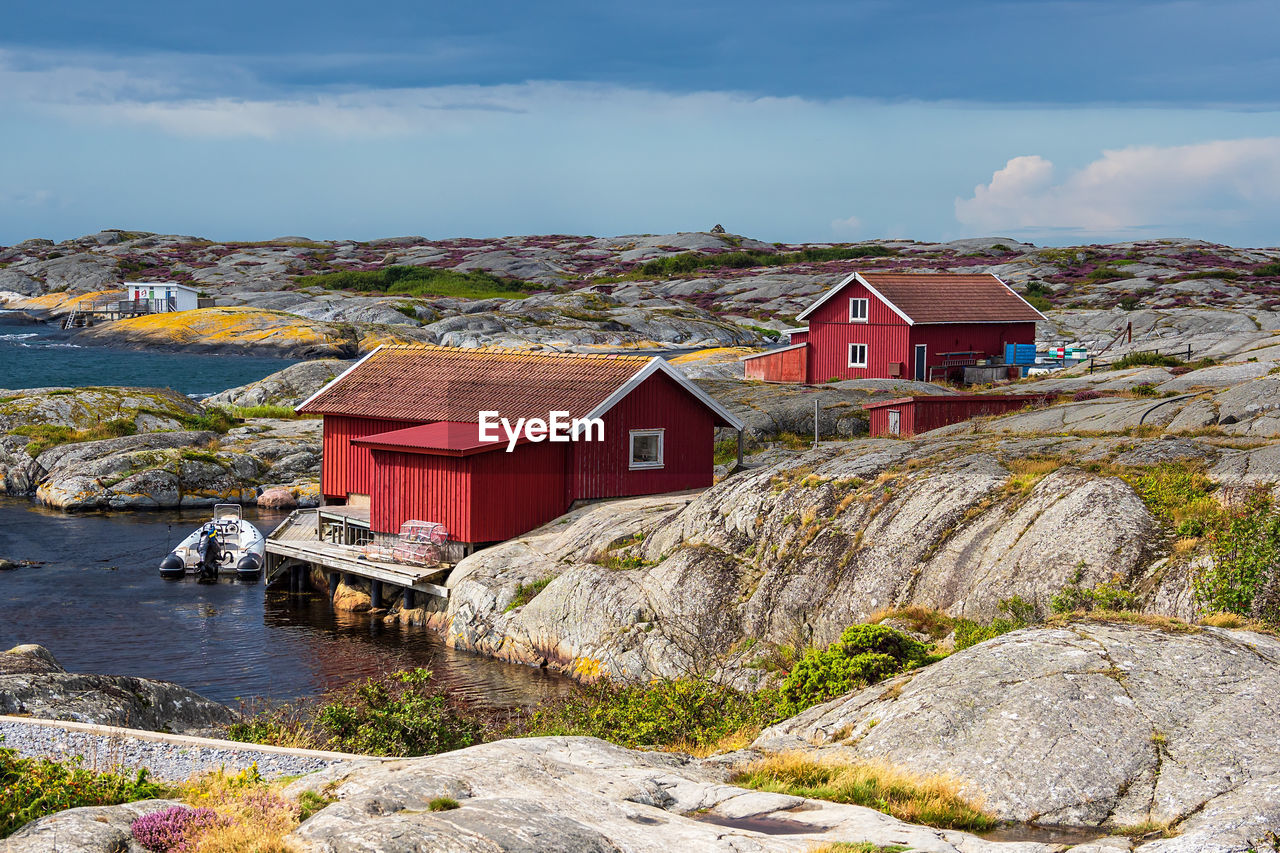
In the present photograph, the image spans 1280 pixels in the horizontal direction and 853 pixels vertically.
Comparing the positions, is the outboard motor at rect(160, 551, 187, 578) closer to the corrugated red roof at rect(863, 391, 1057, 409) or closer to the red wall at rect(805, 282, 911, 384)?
the corrugated red roof at rect(863, 391, 1057, 409)

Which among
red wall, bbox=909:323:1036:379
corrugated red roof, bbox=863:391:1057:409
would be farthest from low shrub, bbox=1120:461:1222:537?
red wall, bbox=909:323:1036:379

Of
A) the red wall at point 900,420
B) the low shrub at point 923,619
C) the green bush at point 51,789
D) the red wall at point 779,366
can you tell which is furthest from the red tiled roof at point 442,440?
the red wall at point 779,366

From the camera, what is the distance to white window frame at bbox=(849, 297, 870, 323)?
5339 cm

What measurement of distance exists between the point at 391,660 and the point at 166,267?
464ft

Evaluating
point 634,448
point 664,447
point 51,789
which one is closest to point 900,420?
point 664,447

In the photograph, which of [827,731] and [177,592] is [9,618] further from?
[827,731]

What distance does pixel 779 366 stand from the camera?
58219 mm

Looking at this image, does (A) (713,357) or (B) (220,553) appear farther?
(A) (713,357)

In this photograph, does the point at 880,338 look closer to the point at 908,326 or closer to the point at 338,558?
the point at 908,326

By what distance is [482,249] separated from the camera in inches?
6850

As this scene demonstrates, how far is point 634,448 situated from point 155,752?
20593mm

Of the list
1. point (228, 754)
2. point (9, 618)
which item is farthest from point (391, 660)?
point (228, 754)

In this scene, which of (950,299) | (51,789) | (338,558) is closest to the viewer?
(51,789)

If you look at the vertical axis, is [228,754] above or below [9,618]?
above
